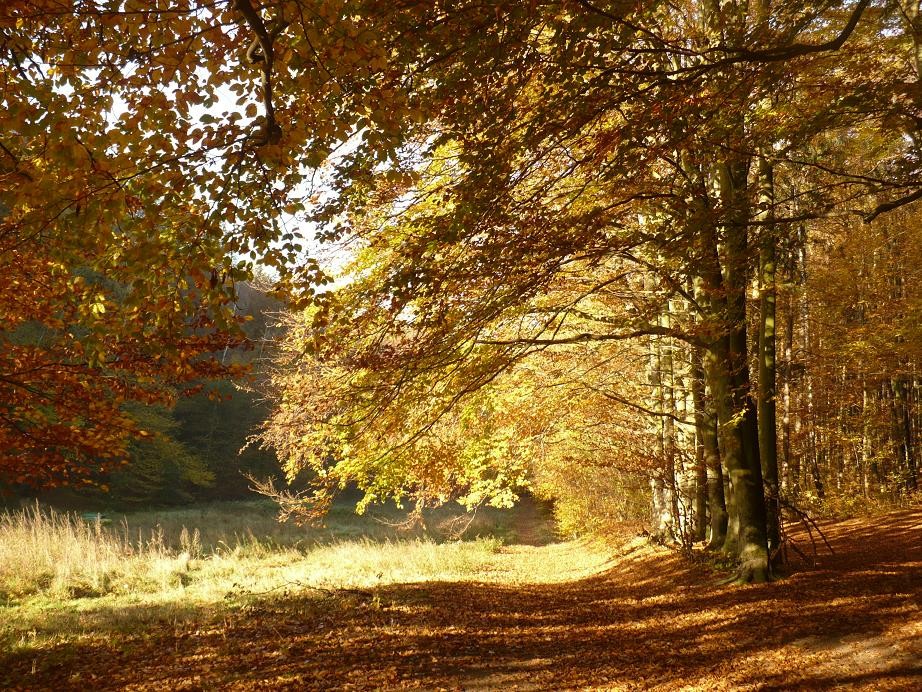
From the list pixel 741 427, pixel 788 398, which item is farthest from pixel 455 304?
pixel 788 398

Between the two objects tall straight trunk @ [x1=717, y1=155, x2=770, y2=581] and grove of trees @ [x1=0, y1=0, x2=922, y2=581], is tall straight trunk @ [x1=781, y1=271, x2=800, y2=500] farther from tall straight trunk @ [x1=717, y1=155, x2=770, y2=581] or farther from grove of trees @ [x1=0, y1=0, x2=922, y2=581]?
tall straight trunk @ [x1=717, y1=155, x2=770, y2=581]

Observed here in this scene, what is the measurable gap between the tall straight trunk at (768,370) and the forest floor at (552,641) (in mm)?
797

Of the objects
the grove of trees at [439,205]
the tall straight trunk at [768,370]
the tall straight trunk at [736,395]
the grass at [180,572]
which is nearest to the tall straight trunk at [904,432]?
the grove of trees at [439,205]

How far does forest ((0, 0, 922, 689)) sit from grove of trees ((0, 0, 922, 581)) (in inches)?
1.8

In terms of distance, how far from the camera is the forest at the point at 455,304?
446 centimetres

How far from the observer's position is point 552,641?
7039 millimetres

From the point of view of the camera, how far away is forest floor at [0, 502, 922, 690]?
17.2 feet

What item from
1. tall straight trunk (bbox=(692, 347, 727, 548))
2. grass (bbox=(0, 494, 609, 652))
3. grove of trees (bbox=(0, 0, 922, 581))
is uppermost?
grove of trees (bbox=(0, 0, 922, 581))

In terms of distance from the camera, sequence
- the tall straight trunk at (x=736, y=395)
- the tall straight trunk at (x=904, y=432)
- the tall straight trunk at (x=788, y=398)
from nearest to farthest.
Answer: the tall straight trunk at (x=736, y=395), the tall straight trunk at (x=788, y=398), the tall straight trunk at (x=904, y=432)

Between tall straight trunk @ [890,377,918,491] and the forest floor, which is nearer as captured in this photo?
the forest floor

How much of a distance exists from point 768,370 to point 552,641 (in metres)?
5.21

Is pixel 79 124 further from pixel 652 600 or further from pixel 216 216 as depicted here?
pixel 652 600

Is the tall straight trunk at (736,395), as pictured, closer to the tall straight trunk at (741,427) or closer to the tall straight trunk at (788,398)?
the tall straight trunk at (741,427)

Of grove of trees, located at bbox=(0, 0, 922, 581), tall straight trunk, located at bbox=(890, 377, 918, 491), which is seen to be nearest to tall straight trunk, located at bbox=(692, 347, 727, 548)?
grove of trees, located at bbox=(0, 0, 922, 581)
